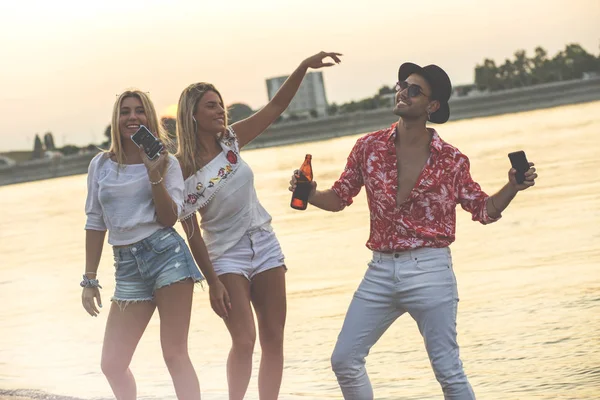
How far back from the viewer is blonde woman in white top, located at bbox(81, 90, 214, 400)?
5324 mm

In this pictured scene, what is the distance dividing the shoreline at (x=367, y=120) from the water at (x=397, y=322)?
90.5 m

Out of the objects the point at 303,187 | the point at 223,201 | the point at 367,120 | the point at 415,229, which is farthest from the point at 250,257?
the point at 367,120

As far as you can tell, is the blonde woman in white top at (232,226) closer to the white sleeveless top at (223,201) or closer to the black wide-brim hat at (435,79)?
the white sleeveless top at (223,201)

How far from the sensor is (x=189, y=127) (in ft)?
18.3

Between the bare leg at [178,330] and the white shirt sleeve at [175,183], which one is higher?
the white shirt sleeve at [175,183]

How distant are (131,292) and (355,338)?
1163mm

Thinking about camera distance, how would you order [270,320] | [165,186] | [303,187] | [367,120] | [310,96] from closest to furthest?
[303,187]
[165,186]
[270,320]
[367,120]
[310,96]

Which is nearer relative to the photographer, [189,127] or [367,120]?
[189,127]

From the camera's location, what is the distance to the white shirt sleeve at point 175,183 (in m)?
5.29

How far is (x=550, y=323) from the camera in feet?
28.7

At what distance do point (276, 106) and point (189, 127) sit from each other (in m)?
0.60

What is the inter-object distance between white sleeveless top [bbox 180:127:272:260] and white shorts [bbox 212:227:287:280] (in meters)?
0.03

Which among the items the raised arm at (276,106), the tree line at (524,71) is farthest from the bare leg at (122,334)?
the tree line at (524,71)

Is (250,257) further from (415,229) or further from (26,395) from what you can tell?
(26,395)
